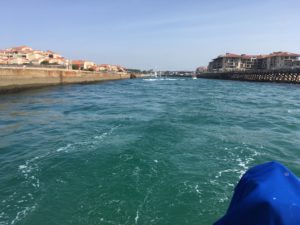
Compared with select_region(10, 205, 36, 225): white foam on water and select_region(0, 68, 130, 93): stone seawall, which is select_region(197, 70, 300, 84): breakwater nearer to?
select_region(0, 68, 130, 93): stone seawall

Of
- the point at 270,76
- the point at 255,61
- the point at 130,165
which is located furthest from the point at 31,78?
the point at 255,61

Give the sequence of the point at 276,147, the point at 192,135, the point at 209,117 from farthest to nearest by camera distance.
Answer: the point at 209,117, the point at 192,135, the point at 276,147

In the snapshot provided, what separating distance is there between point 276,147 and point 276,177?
9.54m

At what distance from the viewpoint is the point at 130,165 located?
855 centimetres

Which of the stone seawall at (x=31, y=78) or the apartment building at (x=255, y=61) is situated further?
the apartment building at (x=255, y=61)

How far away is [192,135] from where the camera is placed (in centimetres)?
1196

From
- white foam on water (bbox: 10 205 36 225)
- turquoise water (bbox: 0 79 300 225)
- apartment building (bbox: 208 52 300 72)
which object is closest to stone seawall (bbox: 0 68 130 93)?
turquoise water (bbox: 0 79 300 225)

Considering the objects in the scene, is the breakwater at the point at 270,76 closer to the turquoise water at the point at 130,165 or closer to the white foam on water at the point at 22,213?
the turquoise water at the point at 130,165

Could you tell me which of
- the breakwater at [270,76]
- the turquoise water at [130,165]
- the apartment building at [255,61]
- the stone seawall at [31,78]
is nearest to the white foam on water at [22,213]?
the turquoise water at [130,165]

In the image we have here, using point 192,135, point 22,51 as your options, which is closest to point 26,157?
point 192,135

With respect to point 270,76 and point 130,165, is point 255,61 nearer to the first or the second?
point 270,76

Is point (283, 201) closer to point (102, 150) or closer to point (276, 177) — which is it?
point (276, 177)

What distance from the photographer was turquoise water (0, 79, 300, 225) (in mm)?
6074

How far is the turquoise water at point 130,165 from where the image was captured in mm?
6074
